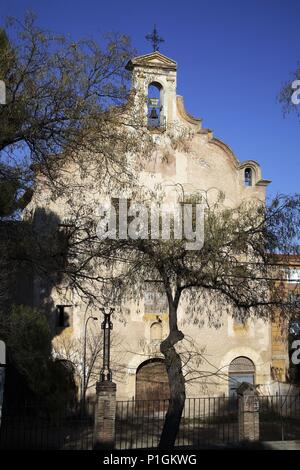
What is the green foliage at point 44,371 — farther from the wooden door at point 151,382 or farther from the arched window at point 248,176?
the arched window at point 248,176

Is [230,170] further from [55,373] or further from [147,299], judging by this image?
[55,373]

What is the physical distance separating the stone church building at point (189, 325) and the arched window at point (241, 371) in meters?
0.04

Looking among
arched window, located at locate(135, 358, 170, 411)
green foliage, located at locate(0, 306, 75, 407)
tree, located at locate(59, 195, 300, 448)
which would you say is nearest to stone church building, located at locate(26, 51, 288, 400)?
arched window, located at locate(135, 358, 170, 411)

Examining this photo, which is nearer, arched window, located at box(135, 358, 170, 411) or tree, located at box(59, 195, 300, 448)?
tree, located at box(59, 195, 300, 448)

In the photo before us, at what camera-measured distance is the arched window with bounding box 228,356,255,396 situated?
2220cm

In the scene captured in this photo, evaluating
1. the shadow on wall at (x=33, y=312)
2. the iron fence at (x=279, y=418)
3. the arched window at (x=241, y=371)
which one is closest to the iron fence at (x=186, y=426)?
the arched window at (x=241, y=371)

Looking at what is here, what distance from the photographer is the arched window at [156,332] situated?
21766mm

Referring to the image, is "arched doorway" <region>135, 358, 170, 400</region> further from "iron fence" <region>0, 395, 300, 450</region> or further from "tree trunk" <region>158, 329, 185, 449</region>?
"tree trunk" <region>158, 329, 185, 449</region>

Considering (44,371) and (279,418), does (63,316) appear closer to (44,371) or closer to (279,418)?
(44,371)

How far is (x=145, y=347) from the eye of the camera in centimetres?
2153

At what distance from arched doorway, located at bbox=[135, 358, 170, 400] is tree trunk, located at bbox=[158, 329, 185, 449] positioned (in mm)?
8490
